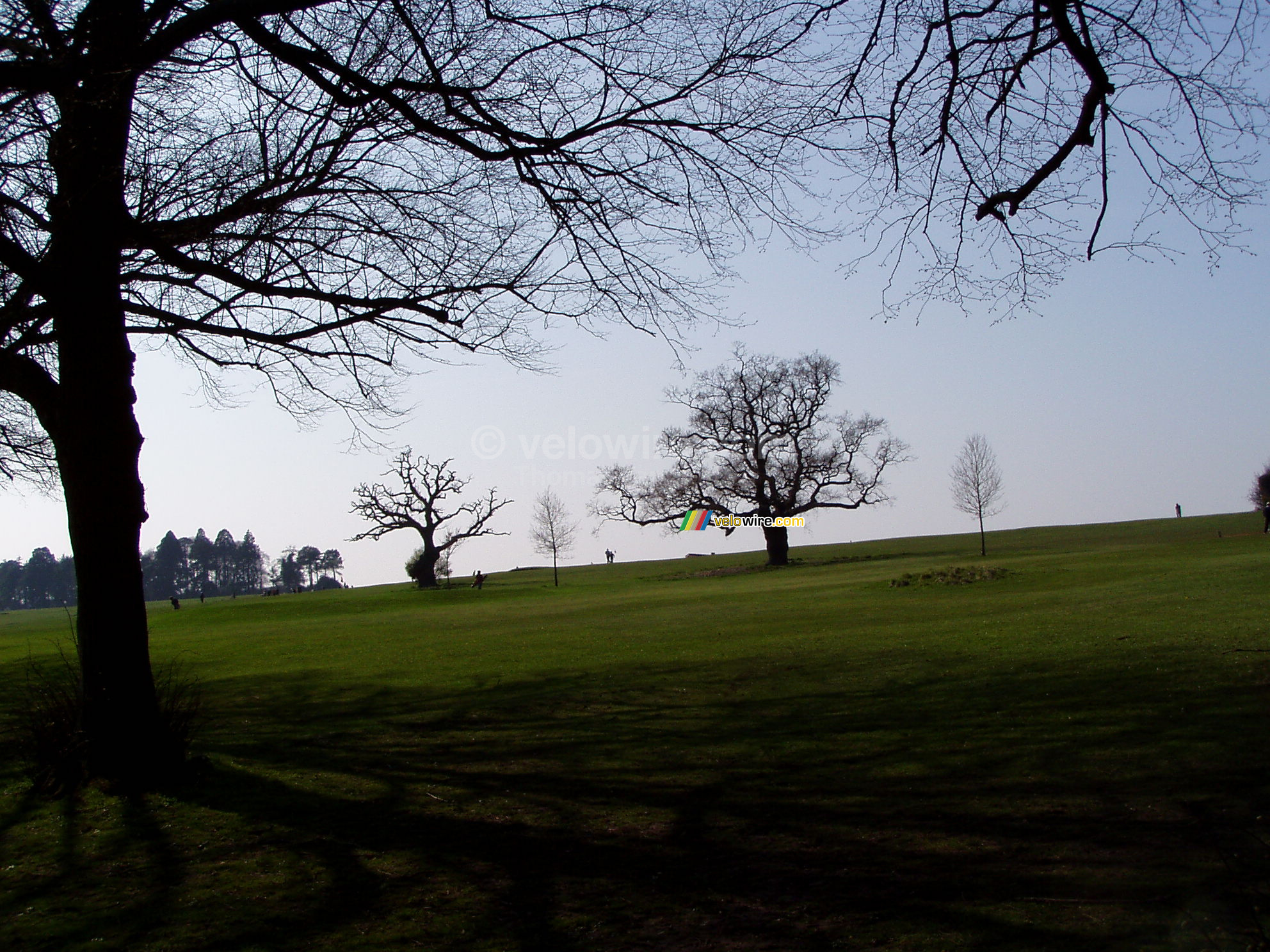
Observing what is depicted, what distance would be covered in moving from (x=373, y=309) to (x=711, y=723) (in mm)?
5026

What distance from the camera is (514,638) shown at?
18.0 m

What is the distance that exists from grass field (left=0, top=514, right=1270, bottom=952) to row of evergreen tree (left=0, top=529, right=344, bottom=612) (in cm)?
11744

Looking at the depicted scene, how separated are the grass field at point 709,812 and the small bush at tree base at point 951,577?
14094 millimetres

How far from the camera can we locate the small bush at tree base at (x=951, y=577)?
2697cm

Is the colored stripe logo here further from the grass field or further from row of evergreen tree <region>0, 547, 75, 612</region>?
row of evergreen tree <region>0, 547, 75, 612</region>

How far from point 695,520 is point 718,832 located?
4887cm

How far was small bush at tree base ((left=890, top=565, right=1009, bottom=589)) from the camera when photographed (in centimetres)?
2697

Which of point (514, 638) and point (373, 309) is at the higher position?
point (373, 309)

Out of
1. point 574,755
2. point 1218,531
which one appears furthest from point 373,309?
point 1218,531

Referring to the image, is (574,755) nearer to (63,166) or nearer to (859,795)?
(859,795)

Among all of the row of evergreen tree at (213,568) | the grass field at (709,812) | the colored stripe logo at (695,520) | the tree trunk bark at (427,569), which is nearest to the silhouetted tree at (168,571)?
the row of evergreen tree at (213,568)

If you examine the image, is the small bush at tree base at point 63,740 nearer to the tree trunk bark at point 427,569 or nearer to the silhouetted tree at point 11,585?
the tree trunk bark at point 427,569

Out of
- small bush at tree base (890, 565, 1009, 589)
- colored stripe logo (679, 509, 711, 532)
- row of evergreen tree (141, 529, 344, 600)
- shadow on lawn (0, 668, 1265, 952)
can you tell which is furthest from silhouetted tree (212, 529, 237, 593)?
shadow on lawn (0, 668, 1265, 952)

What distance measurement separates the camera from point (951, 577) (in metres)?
27.4
